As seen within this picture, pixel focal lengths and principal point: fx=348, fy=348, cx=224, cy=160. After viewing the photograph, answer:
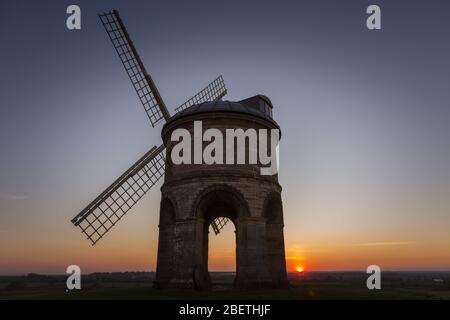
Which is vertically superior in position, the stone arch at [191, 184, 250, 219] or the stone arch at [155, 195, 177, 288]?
the stone arch at [191, 184, 250, 219]

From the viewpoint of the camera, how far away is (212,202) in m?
18.0

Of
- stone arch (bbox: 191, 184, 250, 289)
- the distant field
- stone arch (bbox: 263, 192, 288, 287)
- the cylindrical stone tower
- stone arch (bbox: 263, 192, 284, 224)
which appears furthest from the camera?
stone arch (bbox: 263, 192, 284, 224)

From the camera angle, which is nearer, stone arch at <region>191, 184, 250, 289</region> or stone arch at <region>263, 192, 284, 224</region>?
stone arch at <region>191, 184, 250, 289</region>

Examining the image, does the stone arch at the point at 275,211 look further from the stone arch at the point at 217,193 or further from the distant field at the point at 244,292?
the distant field at the point at 244,292

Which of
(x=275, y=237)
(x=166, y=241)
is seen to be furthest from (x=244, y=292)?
(x=166, y=241)

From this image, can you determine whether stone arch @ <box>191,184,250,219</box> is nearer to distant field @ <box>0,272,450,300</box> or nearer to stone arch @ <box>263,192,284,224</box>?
stone arch @ <box>263,192,284,224</box>

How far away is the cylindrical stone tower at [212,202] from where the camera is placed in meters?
16.4

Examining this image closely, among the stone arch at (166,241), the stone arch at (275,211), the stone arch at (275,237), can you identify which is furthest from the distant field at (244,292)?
the stone arch at (275,211)

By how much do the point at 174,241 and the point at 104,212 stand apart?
22.0 ft

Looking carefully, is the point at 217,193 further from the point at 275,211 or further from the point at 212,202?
the point at 275,211

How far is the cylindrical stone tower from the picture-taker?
16.4m

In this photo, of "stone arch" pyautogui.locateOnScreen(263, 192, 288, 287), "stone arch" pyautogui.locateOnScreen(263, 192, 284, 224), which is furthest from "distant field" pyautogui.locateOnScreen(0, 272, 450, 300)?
"stone arch" pyautogui.locateOnScreen(263, 192, 284, 224)

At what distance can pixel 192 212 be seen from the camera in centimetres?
1692
